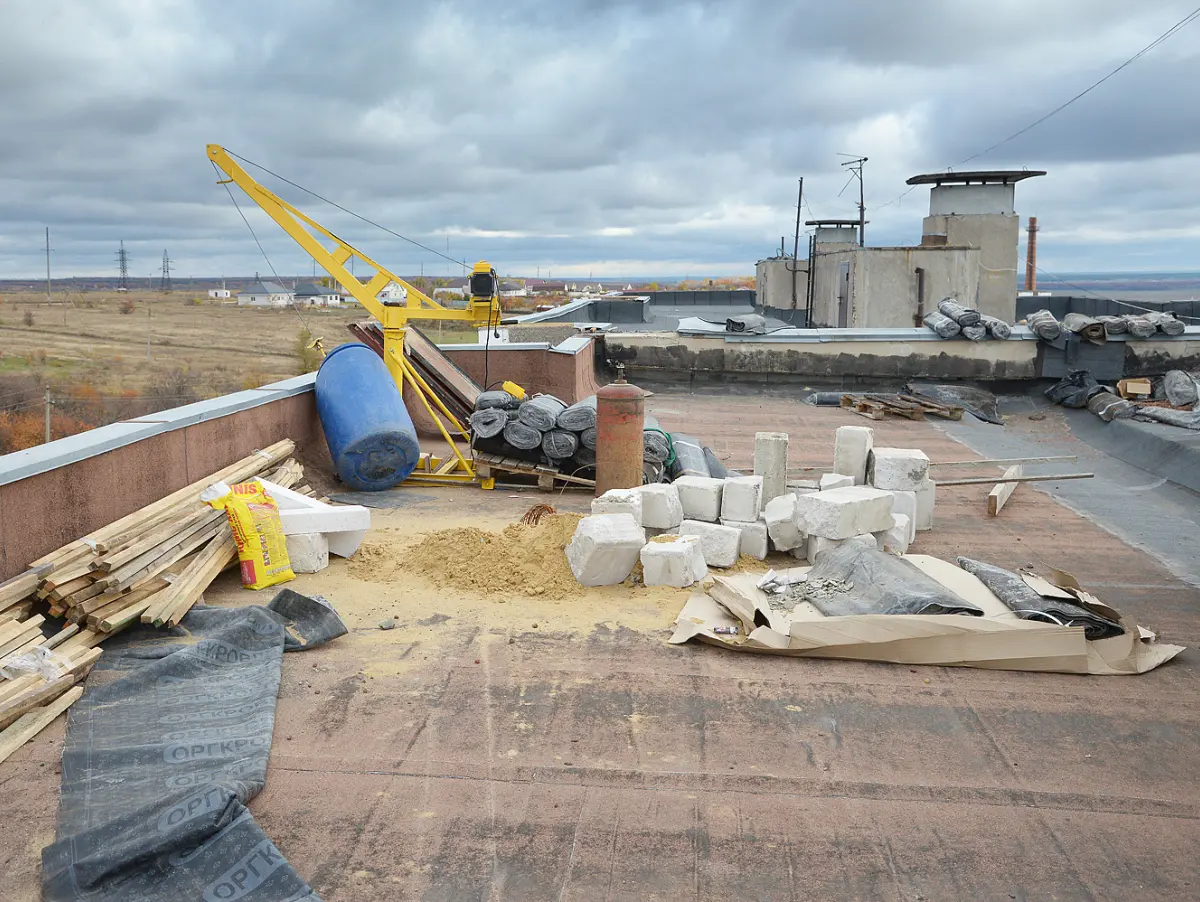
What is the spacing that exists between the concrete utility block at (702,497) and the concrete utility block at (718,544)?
57cm

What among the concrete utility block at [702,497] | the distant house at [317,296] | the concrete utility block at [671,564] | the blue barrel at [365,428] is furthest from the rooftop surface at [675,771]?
the distant house at [317,296]

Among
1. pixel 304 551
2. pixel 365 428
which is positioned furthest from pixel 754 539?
pixel 365 428

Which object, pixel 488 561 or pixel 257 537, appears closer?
pixel 257 537

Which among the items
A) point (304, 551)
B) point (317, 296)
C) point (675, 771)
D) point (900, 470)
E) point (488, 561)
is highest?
point (317, 296)

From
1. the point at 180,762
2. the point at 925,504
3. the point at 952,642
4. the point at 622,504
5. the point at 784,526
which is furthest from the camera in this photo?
the point at 925,504

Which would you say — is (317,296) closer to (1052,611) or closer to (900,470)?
(900,470)

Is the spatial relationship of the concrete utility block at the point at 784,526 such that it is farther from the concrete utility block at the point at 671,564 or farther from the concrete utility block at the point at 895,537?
the concrete utility block at the point at 671,564

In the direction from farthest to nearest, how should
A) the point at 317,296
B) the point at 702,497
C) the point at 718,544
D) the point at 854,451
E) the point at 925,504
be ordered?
the point at 317,296 → the point at 854,451 → the point at 925,504 → the point at 702,497 → the point at 718,544

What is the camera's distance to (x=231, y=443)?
10977mm

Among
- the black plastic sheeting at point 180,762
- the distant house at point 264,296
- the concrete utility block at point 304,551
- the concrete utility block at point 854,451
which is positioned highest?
the distant house at point 264,296

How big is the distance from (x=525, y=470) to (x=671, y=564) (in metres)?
4.68

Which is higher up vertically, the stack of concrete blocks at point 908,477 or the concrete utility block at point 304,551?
the stack of concrete blocks at point 908,477

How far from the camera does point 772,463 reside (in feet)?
35.9

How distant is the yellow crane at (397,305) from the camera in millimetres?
14141
